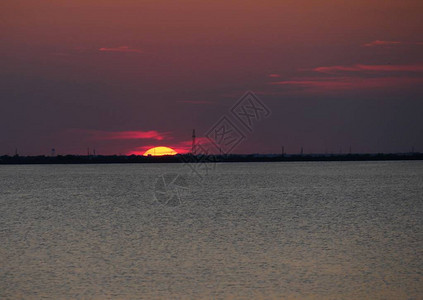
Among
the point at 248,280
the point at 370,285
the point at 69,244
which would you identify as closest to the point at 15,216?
the point at 69,244

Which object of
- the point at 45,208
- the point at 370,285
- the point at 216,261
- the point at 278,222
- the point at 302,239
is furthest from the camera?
the point at 45,208

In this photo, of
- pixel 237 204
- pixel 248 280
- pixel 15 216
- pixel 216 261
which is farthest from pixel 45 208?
pixel 248 280

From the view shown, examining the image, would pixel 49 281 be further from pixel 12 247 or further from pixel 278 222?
pixel 278 222

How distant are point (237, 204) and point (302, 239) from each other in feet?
74.7

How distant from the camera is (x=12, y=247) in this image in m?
25.8

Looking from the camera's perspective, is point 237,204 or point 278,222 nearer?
point 278,222

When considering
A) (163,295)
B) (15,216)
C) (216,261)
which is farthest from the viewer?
(15,216)

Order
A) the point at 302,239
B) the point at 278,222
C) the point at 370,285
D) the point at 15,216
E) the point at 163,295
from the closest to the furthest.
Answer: the point at 163,295 < the point at 370,285 < the point at 302,239 < the point at 278,222 < the point at 15,216

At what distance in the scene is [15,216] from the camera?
41469 millimetres

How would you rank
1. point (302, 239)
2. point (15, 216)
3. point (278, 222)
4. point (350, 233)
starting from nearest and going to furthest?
1. point (302, 239)
2. point (350, 233)
3. point (278, 222)
4. point (15, 216)

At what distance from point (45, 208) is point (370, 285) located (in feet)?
115

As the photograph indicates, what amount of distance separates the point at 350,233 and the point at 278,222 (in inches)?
246

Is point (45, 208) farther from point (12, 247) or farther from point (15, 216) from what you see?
point (12, 247)

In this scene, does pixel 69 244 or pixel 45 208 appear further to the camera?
pixel 45 208
